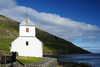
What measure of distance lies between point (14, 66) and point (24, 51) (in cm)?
2059

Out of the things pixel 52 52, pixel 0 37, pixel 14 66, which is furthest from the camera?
pixel 52 52

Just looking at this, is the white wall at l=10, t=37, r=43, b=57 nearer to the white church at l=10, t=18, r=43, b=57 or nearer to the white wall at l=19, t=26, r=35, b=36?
the white church at l=10, t=18, r=43, b=57

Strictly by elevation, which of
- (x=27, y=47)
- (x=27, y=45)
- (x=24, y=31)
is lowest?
(x=27, y=47)

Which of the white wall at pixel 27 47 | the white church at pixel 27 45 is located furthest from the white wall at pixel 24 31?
the white wall at pixel 27 47

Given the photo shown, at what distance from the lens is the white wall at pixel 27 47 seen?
36.9 metres

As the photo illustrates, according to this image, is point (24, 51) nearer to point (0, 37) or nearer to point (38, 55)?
point (38, 55)

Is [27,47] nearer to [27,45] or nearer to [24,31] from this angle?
[27,45]

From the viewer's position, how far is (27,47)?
37219 mm

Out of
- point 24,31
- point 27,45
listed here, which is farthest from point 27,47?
point 24,31

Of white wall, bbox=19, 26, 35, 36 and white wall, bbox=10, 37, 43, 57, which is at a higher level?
white wall, bbox=19, 26, 35, 36

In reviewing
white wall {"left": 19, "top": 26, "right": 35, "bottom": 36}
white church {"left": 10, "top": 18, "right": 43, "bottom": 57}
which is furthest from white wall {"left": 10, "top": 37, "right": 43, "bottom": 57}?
white wall {"left": 19, "top": 26, "right": 35, "bottom": 36}

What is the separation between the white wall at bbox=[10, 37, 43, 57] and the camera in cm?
3691

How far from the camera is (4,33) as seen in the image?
524 ft

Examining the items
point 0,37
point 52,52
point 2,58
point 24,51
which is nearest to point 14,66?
point 2,58
